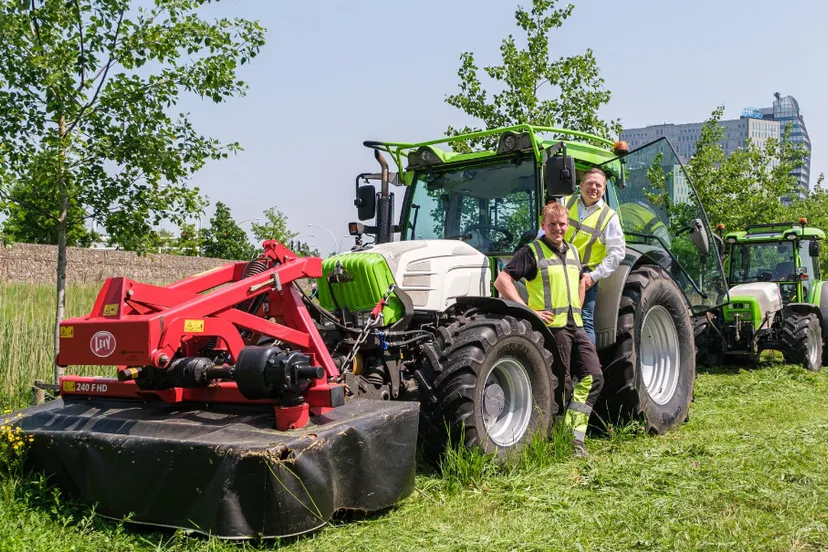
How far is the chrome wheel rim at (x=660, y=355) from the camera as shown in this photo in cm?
688

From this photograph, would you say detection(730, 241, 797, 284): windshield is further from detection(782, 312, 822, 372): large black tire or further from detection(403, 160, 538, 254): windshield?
detection(403, 160, 538, 254): windshield

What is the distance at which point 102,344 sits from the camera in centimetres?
398

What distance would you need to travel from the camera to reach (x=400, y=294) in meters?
5.40

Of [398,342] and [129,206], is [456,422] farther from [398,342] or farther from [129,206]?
[129,206]

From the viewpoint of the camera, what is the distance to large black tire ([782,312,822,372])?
1208cm

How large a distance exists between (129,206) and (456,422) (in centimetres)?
362

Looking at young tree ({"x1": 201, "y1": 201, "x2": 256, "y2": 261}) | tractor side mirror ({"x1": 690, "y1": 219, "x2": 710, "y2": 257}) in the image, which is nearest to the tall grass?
tractor side mirror ({"x1": 690, "y1": 219, "x2": 710, "y2": 257})

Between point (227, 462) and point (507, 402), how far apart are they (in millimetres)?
2277

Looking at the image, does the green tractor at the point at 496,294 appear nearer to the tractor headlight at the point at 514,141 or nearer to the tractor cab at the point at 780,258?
the tractor headlight at the point at 514,141

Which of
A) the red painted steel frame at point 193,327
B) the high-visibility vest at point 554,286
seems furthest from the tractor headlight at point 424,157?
the red painted steel frame at point 193,327

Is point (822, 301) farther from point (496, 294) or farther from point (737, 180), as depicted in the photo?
point (496, 294)

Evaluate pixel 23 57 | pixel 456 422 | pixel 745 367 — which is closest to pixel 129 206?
pixel 23 57

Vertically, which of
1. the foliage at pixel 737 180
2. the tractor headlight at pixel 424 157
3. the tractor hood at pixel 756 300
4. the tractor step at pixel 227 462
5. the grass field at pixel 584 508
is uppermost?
the foliage at pixel 737 180

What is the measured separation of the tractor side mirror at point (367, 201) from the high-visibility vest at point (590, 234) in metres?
1.59
